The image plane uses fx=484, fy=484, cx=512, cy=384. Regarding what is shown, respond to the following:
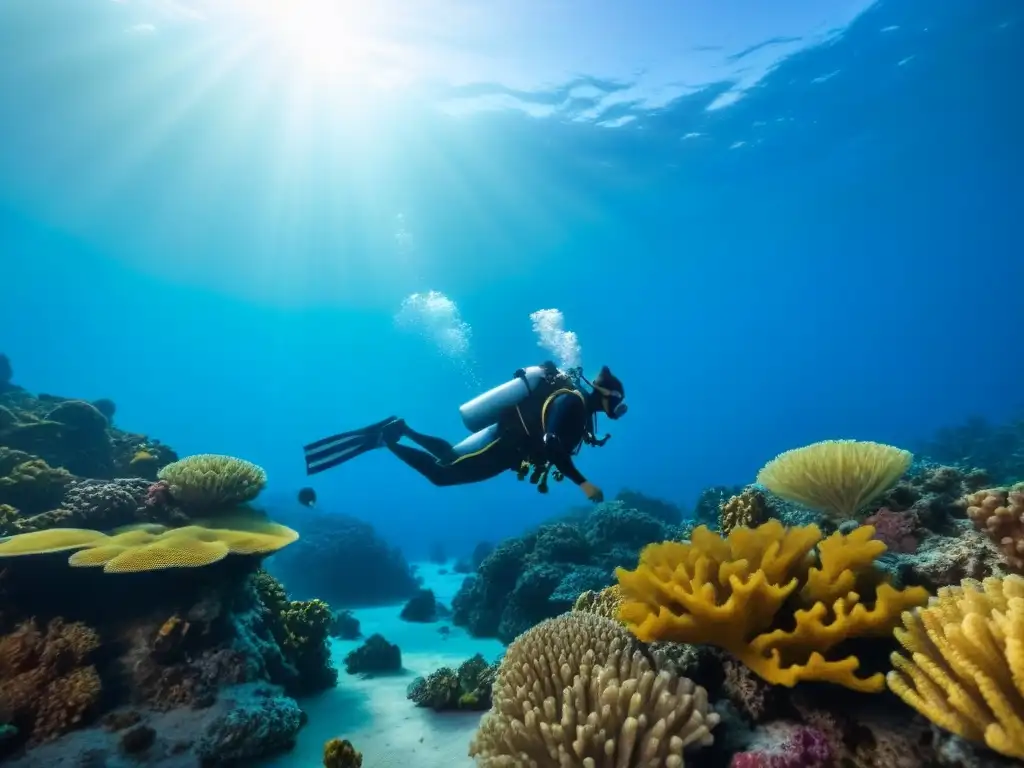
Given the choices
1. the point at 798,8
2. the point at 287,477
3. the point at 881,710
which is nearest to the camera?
the point at 881,710

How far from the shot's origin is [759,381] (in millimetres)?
149250

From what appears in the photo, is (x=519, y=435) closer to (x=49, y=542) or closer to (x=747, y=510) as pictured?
(x=747, y=510)

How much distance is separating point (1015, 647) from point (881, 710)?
3.34 ft

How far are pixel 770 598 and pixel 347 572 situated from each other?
2013cm

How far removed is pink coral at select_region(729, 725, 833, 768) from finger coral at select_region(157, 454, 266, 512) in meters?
6.81

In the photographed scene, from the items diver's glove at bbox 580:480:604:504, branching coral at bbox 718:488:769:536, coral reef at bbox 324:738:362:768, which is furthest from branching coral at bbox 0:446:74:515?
branching coral at bbox 718:488:769:536

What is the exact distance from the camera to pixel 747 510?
505 centimetres

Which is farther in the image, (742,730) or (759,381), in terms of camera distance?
(759,381)

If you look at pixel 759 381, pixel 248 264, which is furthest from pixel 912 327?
pixel 248 264

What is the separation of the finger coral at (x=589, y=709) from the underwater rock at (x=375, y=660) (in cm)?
671

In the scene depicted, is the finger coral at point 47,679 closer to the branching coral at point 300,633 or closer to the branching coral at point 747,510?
the branching coral at point 300,633

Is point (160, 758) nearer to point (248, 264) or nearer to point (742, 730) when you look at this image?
point (742, 730)

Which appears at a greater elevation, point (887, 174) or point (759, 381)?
point (759, 381)

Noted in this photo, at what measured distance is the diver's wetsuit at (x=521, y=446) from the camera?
6.09 meters
